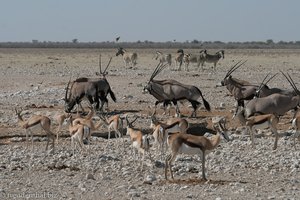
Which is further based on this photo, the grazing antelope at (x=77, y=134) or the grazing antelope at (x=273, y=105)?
the grazing antelope at (x=273, y=105)

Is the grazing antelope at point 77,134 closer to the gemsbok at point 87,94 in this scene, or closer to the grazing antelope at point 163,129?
the grazing antelope at point 163,129

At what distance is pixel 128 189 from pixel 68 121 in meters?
5.61

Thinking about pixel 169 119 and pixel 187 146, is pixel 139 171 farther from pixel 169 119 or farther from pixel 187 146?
pixel 169 119

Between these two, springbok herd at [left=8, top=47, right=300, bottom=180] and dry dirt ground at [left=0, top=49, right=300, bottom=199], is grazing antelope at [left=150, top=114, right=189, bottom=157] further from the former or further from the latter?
dry dirt ground at [left=0, top=49, right=300, bottom=199]

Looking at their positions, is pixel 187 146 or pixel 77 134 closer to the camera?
pixel 187 146

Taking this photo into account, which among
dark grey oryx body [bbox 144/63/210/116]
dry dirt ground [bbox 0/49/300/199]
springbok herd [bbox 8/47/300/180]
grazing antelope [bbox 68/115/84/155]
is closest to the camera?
dry dirt ground [bbox 0/49/300/199]

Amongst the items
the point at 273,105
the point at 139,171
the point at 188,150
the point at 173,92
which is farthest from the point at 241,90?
the point at 188,150

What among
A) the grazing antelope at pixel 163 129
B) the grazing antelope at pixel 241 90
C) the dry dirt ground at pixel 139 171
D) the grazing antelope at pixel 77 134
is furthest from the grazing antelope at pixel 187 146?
the grazing antelope at pixel 241 90

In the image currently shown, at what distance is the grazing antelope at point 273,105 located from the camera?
677 inches

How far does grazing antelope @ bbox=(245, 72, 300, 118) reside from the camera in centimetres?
1719

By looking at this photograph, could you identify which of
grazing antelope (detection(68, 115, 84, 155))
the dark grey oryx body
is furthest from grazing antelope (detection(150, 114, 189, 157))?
the dark grey oryx body

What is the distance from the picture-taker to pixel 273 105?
17.3 metres

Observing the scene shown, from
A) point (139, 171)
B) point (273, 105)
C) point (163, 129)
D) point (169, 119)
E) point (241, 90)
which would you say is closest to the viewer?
point (139, 171)

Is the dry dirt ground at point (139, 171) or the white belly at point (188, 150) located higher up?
the white belly at point (188, 150)
